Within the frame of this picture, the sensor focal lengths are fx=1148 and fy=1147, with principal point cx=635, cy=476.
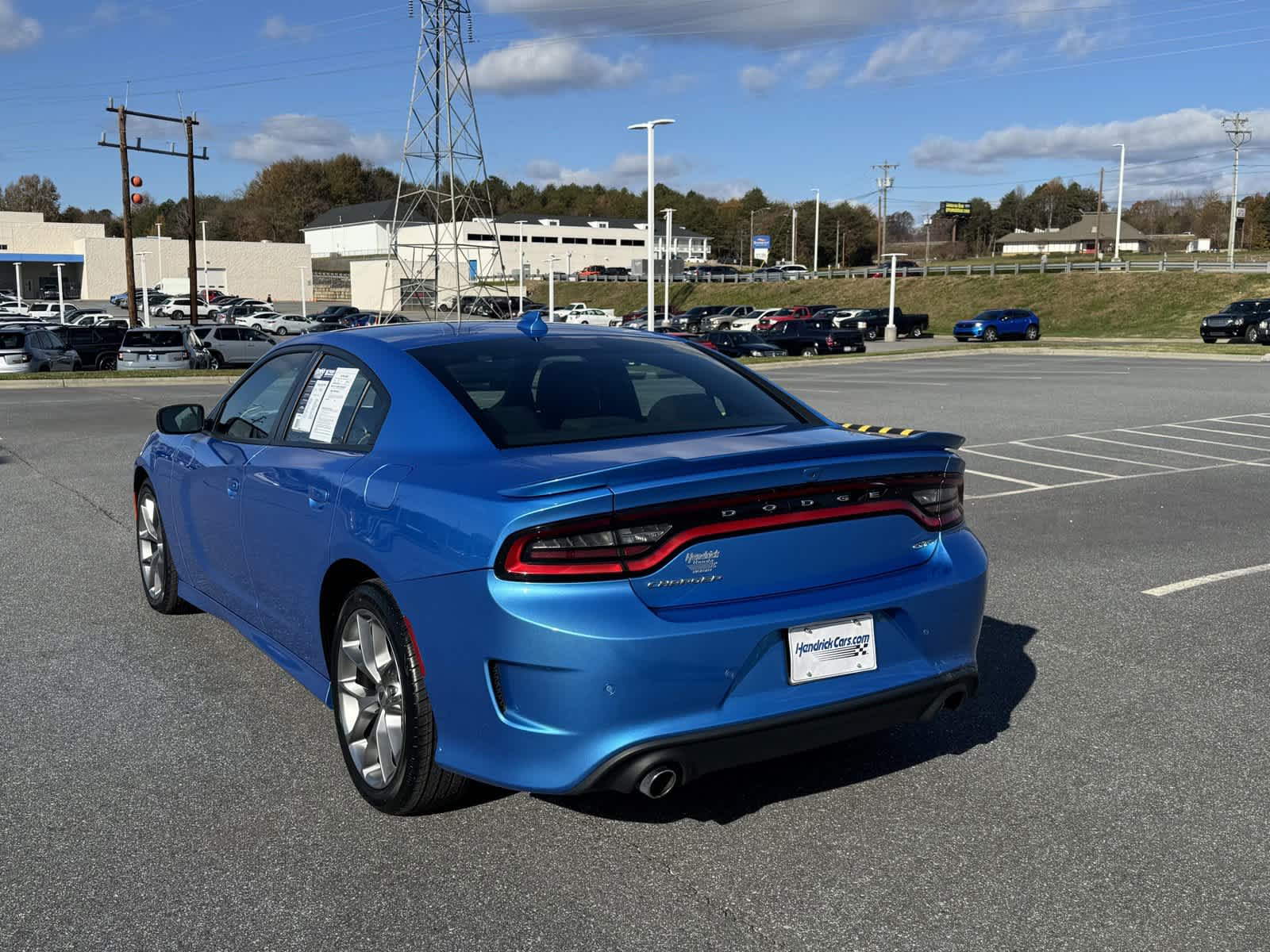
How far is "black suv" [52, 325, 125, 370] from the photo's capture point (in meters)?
33.7

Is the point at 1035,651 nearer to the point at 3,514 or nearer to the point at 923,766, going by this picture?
the point at 923,766

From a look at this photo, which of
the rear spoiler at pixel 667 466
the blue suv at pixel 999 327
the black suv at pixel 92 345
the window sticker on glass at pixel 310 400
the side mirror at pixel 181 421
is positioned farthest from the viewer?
the blue suv at pixel 999 327

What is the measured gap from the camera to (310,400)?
15.0 feet

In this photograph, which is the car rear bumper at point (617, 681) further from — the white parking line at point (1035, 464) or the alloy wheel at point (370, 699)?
the white parking line at point (1035, 464)

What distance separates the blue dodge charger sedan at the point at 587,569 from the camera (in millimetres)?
3150

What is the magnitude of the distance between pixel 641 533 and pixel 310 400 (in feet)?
6.43

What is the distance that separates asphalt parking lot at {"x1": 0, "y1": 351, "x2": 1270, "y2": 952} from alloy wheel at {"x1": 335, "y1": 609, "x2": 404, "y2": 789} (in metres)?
0.17

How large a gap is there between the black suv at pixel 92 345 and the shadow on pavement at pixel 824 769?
33.3 meters

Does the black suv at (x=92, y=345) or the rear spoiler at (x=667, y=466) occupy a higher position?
the rear spoiler at (x=667, y=466)

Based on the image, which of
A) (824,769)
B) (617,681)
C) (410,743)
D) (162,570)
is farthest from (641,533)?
(162,570)

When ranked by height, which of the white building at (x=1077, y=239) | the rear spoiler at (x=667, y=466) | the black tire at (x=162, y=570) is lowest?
the black tire at (x=162, y=570)

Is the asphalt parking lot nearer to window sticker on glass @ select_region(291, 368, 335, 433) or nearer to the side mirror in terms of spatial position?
the side mirror

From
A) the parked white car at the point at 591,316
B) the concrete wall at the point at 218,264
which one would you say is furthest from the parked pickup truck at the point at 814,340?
the concrete wall at the point at 218,264

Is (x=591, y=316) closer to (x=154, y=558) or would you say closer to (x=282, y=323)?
(x=282, y=323)
